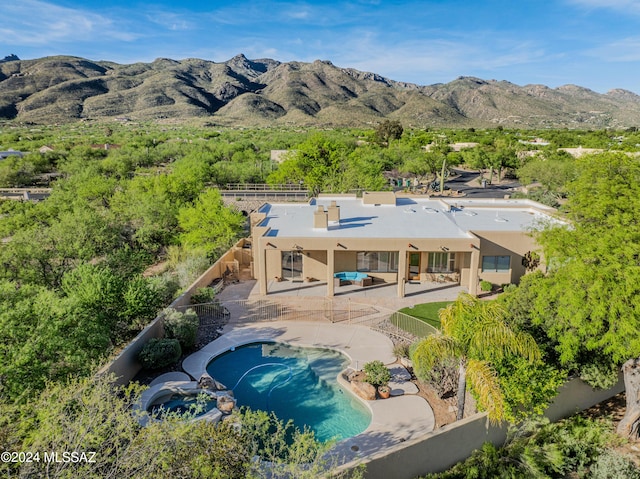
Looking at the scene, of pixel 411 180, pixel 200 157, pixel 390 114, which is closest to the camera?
pixel 200 157

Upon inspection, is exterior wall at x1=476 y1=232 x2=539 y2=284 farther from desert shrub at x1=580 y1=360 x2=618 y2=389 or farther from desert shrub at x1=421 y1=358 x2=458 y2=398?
desert shrub at x1=421 y1=358 x2=458 y2=398

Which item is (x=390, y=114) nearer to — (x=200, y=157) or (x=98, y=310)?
(x=200, y=157)

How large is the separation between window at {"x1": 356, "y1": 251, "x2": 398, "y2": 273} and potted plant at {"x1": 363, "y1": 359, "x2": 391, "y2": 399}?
10292 millimetres

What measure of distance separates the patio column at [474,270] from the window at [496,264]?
63.5 inches

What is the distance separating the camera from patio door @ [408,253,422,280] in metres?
24.9

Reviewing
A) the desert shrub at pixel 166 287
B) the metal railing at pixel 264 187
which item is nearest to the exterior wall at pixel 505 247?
the desert shrub at pixel 166 287

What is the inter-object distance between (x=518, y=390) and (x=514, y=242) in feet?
43.9

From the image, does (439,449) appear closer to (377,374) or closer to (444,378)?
(444,378)

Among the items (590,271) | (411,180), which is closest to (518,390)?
(590,271)

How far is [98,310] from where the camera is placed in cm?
1675

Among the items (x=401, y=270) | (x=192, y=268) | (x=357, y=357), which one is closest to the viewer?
(x=357, y=357)

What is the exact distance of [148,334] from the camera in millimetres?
16625

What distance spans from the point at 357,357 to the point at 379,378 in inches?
96.1

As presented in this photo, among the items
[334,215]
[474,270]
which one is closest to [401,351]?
[474,270]
